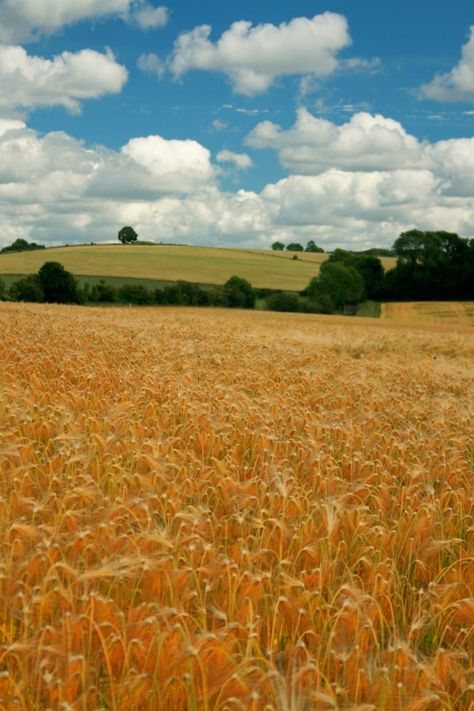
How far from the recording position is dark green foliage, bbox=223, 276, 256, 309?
70.4 metres

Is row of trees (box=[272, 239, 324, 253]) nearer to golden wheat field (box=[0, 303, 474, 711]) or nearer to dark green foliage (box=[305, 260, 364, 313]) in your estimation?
dark green foliage (box=[305, 260, 364, 313])

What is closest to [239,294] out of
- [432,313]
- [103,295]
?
[103,295]

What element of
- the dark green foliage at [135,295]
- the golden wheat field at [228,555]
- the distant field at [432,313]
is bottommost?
the golden wheat field at [228,555]

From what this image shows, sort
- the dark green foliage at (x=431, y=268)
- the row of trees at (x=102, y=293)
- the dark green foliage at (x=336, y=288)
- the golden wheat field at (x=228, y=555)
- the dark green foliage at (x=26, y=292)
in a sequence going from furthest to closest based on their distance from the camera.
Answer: the dark green foliage at (x=431, y=268)
the dark green foliage at (x=336, y=288)
the row of trees at (x=102, y=293)
the dark green foliage at (x=26, y=292)
the golden wheat field at (x=228, y=555)

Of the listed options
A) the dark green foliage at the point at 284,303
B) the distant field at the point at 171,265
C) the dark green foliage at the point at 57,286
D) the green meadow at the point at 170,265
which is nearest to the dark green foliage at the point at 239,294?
the dark green foliage at the point at 284,303

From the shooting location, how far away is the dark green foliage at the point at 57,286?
65438 mm

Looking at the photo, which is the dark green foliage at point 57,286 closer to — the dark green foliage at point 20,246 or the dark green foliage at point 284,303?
the dark green foliage at point 284,303

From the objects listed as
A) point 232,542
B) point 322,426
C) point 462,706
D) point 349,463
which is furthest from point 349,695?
point 322,426

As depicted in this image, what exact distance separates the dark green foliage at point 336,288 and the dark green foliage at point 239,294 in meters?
7.98

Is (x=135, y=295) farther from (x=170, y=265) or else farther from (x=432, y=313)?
(x=170, y=265)

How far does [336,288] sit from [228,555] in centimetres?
7448

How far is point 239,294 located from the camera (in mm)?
71375

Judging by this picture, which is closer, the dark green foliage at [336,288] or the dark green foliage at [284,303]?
the dark green foliage at [284,303]

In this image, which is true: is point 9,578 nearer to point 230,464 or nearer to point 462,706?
point 462,706
